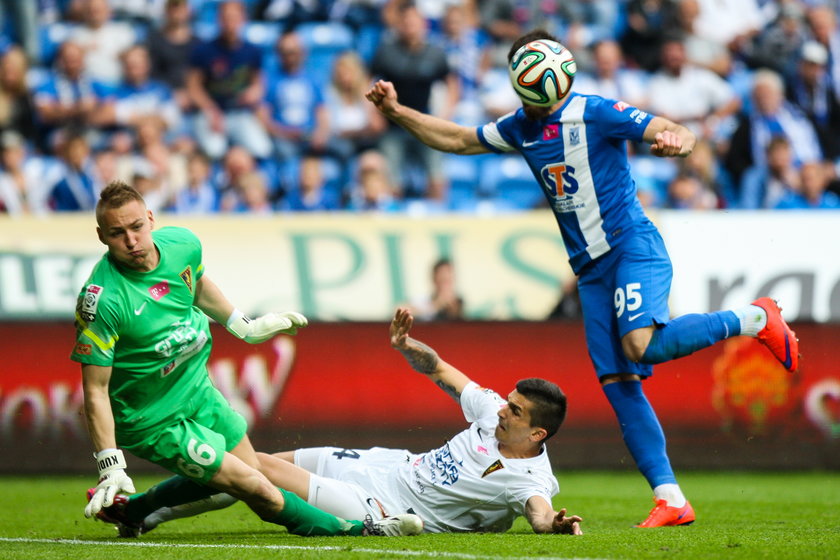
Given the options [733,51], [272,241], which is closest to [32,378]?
[272,241]

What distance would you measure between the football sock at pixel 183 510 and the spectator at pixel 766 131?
30.0 ft

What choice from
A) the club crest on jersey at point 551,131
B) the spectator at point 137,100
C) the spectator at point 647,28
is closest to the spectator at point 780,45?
the spectator at point 647,28

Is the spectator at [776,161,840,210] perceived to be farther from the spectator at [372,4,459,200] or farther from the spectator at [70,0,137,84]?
the spectator at [70,0,137,84]

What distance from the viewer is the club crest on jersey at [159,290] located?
A: 6066 millimetres

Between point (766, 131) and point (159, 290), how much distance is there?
10.2m

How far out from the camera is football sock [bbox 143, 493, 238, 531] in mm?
6793

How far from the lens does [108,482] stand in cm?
561

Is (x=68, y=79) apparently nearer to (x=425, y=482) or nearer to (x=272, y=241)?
(x=272, y=241)

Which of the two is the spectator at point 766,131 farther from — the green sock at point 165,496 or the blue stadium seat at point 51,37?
the green sock at point 165,496

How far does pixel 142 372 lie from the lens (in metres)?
6.10

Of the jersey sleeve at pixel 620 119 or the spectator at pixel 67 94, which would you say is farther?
the spectator at pixel 67 94

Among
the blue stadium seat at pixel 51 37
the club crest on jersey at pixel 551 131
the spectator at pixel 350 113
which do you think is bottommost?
the club crest on jersey at pixel 551 131

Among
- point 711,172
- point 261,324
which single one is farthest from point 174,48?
point 261,324

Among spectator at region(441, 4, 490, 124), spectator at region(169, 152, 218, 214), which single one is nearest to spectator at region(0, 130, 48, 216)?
spectator at region(169, 152, 218, 214)
